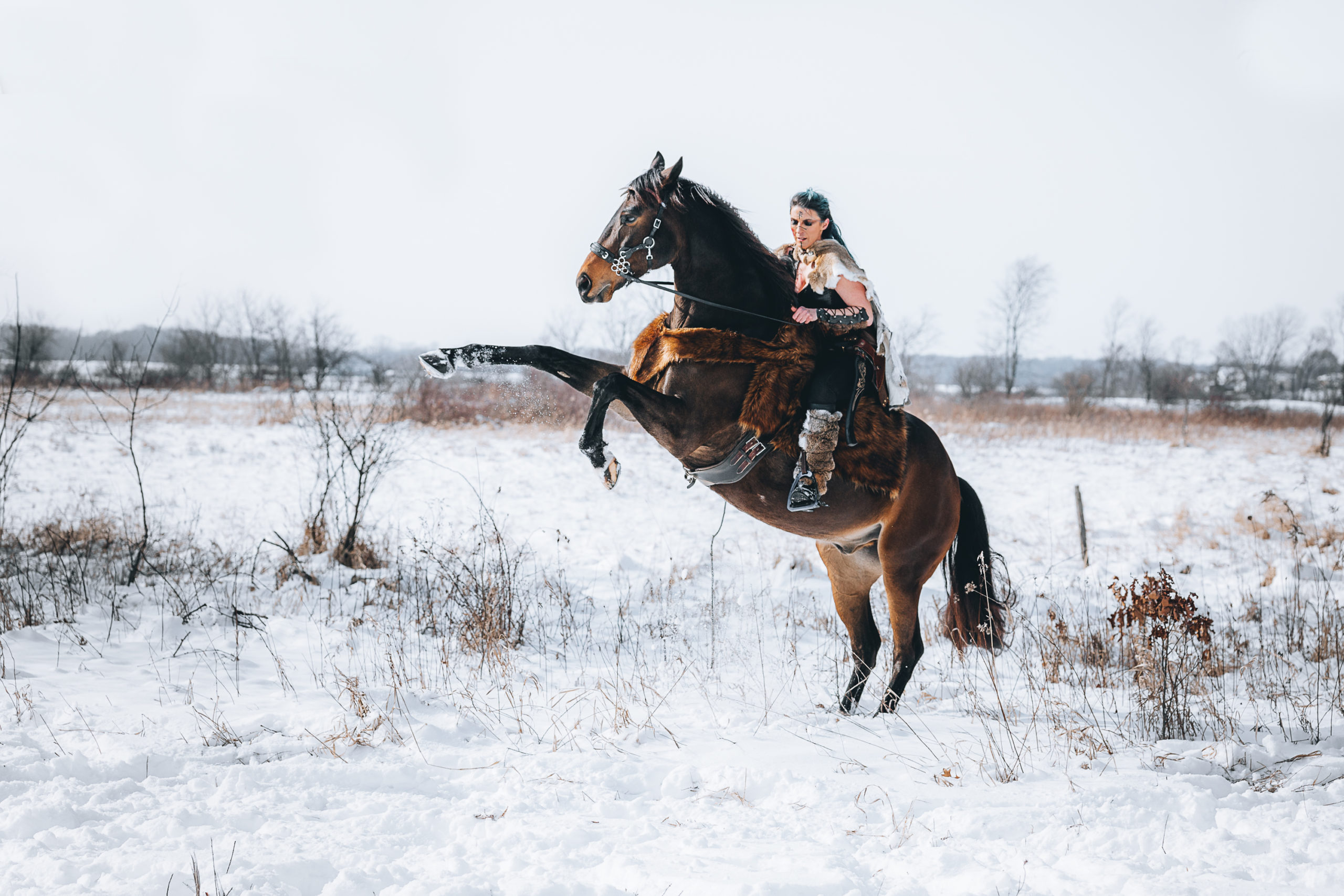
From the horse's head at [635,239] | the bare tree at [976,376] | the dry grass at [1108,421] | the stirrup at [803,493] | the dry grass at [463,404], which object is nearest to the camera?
the horse's head at [635,239]

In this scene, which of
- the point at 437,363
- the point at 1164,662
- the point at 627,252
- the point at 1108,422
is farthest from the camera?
the point at 1108,422

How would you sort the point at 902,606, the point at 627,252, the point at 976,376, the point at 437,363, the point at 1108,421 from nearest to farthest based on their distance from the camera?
the point at 437,363 → the point at 627,252 → the point at 902,606 → the point at 1108,421 → the point at 976,376

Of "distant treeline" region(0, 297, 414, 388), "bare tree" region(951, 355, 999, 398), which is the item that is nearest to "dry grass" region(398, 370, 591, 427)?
"distant treeline" region(0, 297, 414, 388)

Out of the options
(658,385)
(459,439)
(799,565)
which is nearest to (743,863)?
(658,385)

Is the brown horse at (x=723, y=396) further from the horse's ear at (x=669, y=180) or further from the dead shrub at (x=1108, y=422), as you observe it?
the dead shrub at (x=1108, y=422)

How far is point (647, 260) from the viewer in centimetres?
328

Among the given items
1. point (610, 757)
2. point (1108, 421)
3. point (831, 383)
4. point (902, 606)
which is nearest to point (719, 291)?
point (831, 383)

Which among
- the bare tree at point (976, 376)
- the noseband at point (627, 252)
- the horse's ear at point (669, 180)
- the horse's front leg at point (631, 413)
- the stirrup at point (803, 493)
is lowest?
the stirrup at point (803, 493)

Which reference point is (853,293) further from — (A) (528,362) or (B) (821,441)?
(A) (528,362)

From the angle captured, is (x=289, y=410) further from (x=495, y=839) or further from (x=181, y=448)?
(x=495, y=839)

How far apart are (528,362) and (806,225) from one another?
1.48 m

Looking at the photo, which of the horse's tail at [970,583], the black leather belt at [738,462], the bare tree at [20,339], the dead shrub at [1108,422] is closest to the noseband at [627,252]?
the black leather belt at [738,462]

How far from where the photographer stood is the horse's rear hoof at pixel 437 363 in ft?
10.0

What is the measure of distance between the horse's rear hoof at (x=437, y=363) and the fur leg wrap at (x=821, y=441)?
5.56ft
